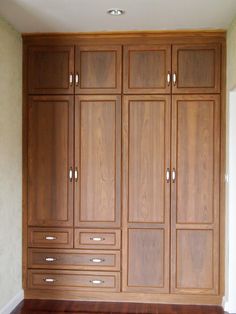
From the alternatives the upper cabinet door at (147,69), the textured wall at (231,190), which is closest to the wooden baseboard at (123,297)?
the textured wall at (231,190)

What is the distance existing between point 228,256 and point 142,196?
2.99 feet

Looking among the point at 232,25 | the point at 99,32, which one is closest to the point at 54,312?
the point at 99,32

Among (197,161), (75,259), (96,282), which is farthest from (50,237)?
(197,161)

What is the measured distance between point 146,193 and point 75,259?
903 millimetres

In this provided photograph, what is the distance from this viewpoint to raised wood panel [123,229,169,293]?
4.06m

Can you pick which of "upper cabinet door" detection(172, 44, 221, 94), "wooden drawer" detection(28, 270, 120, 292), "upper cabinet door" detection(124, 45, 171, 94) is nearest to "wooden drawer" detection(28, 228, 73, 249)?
"wooden drawer" detection(28, 270, 120, 292)

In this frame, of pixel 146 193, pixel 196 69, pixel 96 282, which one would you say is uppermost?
pixel 196 69

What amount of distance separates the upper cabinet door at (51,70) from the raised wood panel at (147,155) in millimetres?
592

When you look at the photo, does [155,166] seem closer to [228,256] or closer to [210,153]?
[210,153]

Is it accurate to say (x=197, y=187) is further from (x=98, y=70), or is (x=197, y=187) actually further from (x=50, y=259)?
(x=50, y=259)

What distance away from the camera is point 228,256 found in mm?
3834

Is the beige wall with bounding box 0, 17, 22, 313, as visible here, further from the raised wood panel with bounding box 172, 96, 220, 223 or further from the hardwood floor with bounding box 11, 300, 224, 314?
the raised wood panel with bounding box 172, 96, 220, 223

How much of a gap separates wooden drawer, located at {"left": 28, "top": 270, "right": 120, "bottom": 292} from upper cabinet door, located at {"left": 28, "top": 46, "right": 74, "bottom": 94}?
169 centimetres

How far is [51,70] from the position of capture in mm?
4133
